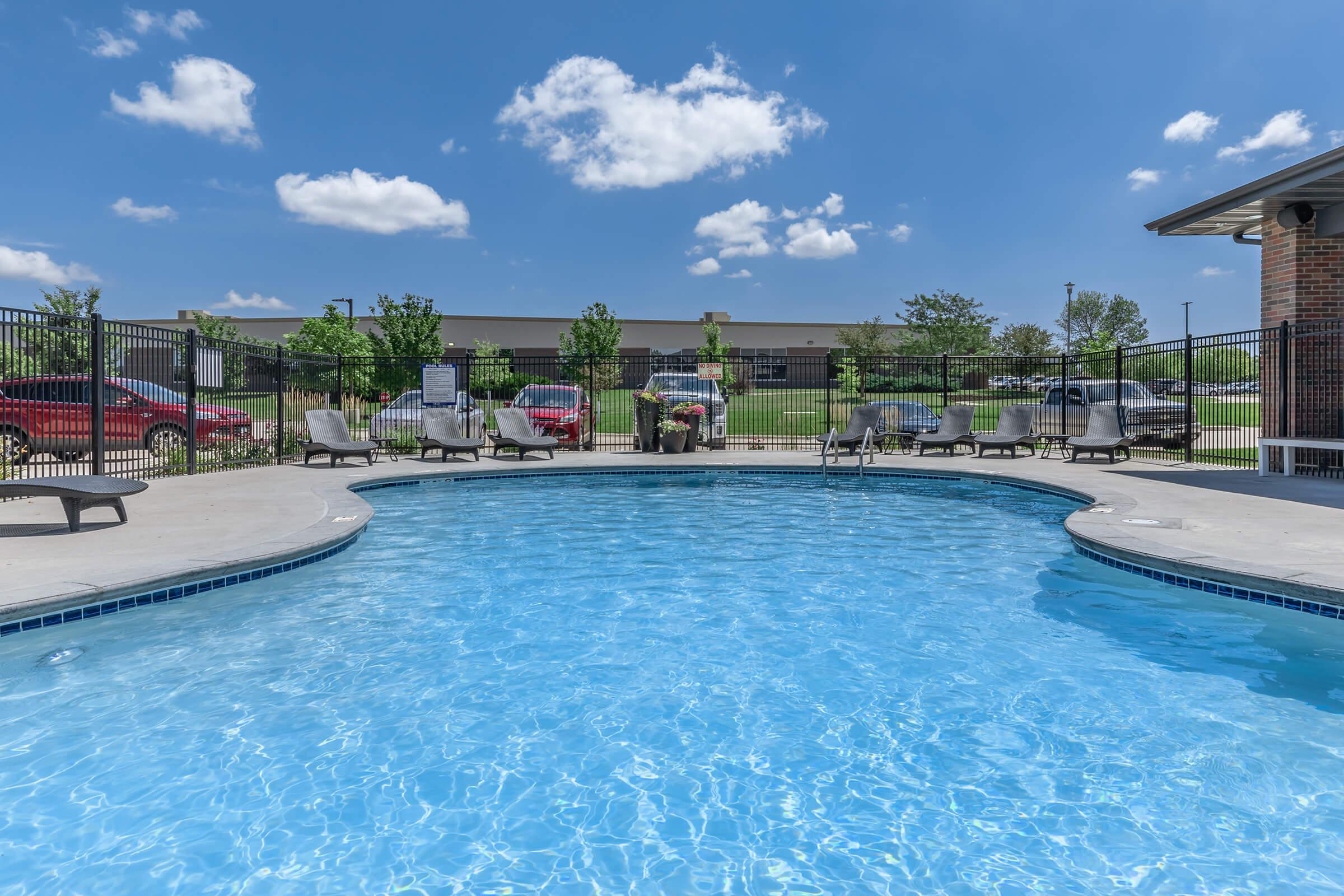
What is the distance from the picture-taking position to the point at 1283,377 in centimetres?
1098

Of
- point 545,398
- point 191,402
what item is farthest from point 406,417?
point 191,402

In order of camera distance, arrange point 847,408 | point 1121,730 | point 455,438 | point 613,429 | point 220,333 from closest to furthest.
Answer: point 1121,730 → point 455,438 → point 613,429 → point 847,408 → point 220,333

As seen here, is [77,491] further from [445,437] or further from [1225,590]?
[1225,590]

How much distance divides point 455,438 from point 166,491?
5783 mm

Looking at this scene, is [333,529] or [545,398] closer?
[333,529]

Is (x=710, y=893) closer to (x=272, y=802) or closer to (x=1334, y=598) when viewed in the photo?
(x=272, y=802)

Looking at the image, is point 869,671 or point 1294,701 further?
point 869,671

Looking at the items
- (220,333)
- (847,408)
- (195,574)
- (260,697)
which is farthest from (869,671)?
(220,333)

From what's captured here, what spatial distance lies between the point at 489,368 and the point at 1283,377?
25.9 meters

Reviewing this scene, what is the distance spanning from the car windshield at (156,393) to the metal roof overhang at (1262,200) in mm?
15777

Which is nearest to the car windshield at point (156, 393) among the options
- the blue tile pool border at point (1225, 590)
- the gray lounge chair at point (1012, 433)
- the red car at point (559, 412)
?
the red car at point (559, 412)

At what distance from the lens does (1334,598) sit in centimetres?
477

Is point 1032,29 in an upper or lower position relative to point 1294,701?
upper

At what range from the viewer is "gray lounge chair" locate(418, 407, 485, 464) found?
1491 centimetres
